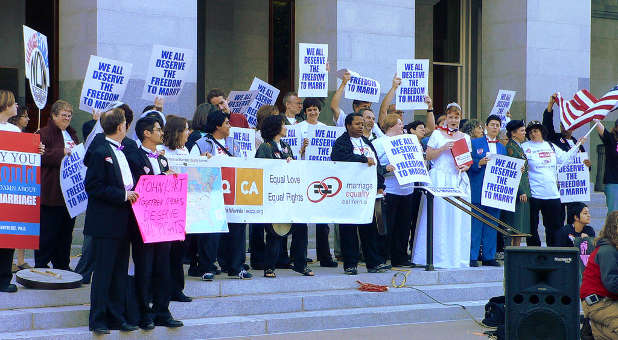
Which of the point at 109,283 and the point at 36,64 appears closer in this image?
the point at 109,283

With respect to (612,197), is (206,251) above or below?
below

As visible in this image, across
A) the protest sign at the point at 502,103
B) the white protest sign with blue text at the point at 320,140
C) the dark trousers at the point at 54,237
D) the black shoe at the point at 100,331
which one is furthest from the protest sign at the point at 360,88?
the black shoe at the point at 100,331

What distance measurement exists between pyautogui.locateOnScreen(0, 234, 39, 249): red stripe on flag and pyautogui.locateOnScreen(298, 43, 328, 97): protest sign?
5.01 meters

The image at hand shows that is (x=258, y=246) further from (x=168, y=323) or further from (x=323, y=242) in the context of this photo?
(x=168, y=323)

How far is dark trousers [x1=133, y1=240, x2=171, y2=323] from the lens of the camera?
9.45 metres

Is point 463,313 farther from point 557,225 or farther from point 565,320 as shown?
point 565,320

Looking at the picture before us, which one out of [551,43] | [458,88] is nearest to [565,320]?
[551,43]

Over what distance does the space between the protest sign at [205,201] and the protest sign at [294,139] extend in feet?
6.59

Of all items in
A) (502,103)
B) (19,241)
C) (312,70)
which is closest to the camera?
(19,241)

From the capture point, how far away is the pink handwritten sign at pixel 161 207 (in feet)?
30.6

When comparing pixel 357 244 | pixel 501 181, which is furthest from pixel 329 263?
pixel 501 181

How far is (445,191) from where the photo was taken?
12.8 m

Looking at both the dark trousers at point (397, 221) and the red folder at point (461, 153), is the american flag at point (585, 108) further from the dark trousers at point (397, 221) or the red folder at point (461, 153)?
the dark trousers at point (397, 221)

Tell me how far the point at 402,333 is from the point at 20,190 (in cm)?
442
